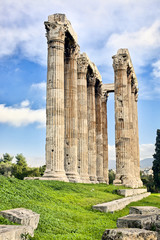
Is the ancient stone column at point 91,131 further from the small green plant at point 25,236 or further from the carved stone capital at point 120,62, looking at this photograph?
the small green plant at point 25,236

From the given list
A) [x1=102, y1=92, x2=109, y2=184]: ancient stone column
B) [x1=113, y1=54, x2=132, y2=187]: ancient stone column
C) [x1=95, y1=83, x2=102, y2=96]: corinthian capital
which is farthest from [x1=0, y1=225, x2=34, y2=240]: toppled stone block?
[x1=102, y1=92, x2=109, y2=184]: ancient stone column

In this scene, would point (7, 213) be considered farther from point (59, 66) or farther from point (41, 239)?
point (59, 66)

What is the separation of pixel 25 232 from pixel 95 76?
37.0m

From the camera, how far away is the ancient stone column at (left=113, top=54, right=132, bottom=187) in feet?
115

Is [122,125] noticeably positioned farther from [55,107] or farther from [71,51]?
[55,107]

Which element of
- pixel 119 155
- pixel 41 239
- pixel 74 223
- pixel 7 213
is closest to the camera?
pixel 41 239

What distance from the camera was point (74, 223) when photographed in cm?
1031

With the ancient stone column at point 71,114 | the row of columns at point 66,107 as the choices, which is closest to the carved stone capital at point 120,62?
the row of columns at point 66,107

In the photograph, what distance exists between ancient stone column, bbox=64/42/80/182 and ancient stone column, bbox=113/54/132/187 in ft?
26.2

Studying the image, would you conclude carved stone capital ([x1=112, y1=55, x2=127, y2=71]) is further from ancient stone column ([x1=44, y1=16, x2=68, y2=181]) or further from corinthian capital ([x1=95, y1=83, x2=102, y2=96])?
ancient stone column ([x1=44, y1=16, x2=68, y2=181])

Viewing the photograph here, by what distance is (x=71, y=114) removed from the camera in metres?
30.0

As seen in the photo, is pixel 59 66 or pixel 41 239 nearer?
pixel 41 239

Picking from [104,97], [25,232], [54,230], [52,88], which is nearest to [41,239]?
[25,232]

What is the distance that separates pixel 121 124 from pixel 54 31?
14598 millimetres
